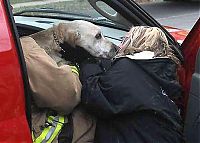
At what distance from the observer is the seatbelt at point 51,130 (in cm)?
220

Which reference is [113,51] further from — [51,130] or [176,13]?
[176,13]

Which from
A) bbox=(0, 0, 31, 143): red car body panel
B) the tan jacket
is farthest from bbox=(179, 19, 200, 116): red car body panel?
bbox=(0, 0, 31, 143): red car body panel

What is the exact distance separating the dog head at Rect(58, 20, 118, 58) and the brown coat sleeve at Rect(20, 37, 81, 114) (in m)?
0.62

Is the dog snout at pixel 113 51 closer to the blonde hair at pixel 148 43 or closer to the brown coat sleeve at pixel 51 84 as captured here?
the blonde hair at pixel 148 43

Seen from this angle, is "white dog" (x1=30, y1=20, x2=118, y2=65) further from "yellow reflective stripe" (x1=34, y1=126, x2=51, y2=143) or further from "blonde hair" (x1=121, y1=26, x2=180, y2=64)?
"yellow reflective stripe" (x1=34, y1=126, x2=51, y2=143)

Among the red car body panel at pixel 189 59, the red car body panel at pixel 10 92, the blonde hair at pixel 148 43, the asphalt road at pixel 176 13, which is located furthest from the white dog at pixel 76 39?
the asphalt road at pixel 176 13

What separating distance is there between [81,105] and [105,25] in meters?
1.65

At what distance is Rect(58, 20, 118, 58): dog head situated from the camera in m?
2.92

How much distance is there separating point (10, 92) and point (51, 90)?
401 millimetres

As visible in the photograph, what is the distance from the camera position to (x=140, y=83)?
2229 millimetres

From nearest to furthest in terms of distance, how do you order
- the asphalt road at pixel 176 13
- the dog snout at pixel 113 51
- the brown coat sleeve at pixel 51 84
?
the brown coat sleeve at pixel 51 84
the dog snout at pixel 113 51
the asphalt road at pixel 176 13

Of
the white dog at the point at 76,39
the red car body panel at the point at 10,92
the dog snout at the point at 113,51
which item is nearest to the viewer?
the red car body panel at the point at 10,92

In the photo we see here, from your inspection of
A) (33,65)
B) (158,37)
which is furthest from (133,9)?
(33,65)

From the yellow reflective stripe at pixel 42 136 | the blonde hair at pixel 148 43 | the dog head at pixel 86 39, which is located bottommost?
the yellow reflective stripe at pixel 42 136
